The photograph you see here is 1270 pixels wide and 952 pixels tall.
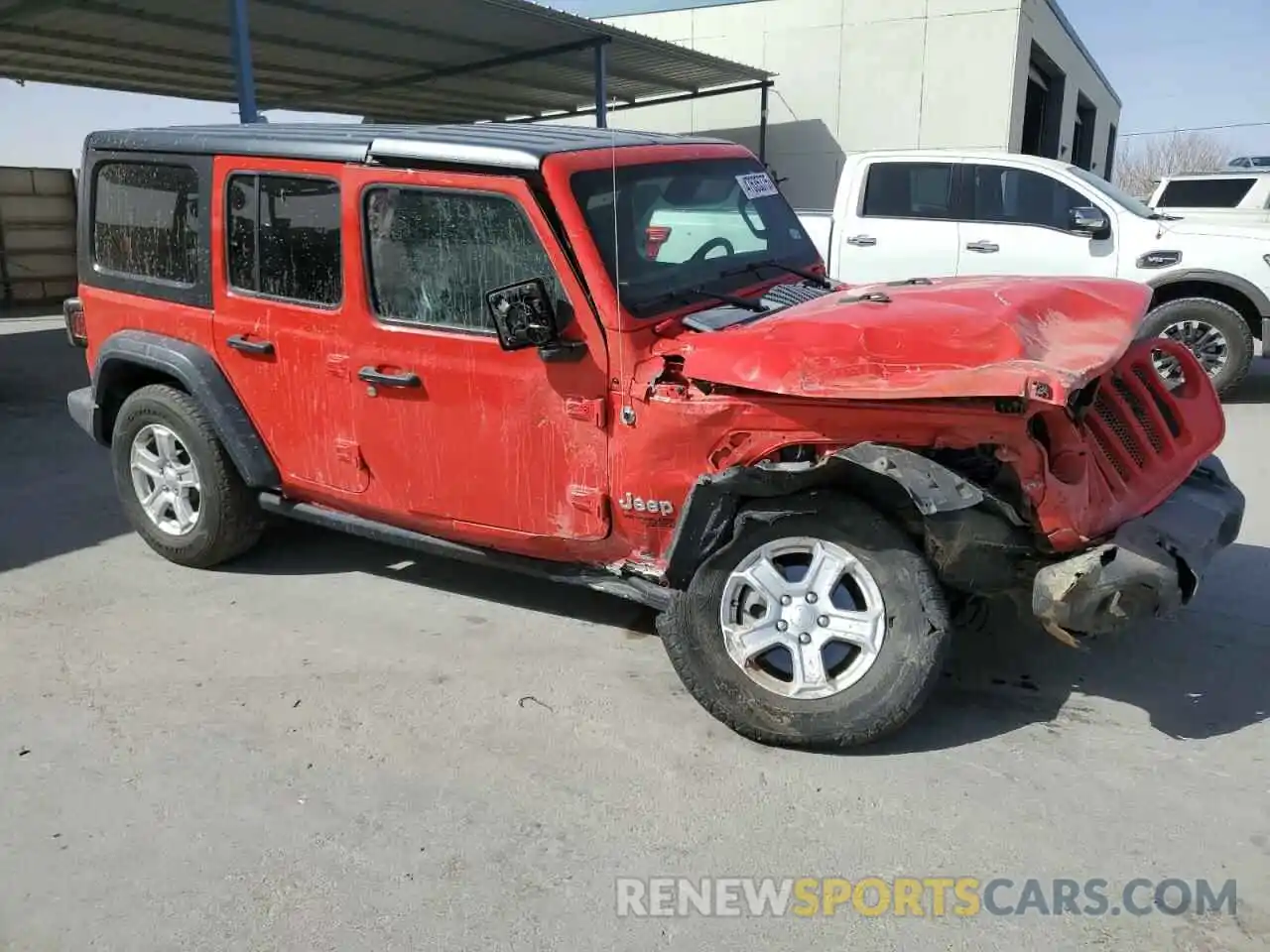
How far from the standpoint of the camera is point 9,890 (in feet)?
8.91

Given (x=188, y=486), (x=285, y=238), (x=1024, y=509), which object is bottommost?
(x=188, y=486)

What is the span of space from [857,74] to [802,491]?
17.6 m

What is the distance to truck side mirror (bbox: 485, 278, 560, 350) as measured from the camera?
3.36m

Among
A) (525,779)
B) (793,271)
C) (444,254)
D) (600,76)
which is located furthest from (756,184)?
(600,76)

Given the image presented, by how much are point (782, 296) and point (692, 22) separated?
1880 cm

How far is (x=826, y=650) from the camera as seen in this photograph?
10.7ft

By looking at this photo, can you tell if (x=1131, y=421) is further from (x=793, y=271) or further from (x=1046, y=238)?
(x=1046, y=238)

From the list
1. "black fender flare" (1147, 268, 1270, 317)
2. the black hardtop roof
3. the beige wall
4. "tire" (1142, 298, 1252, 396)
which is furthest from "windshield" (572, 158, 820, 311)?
the beige wall

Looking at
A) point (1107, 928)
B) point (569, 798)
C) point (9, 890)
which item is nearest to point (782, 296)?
point (569, 798)

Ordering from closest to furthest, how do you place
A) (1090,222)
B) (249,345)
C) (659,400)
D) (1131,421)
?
(659,400) → (1131,421) → (249,345) → (1090,222)

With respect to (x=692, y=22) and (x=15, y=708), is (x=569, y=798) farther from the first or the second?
(x=692, y=22)

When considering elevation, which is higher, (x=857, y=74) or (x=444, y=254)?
(x=857, y=74)

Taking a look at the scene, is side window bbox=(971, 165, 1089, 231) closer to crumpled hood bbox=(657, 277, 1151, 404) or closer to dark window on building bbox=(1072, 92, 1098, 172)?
crumpled hood bbox=(657, 277, 1151, 404)

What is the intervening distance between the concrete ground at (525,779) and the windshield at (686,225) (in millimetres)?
1454
